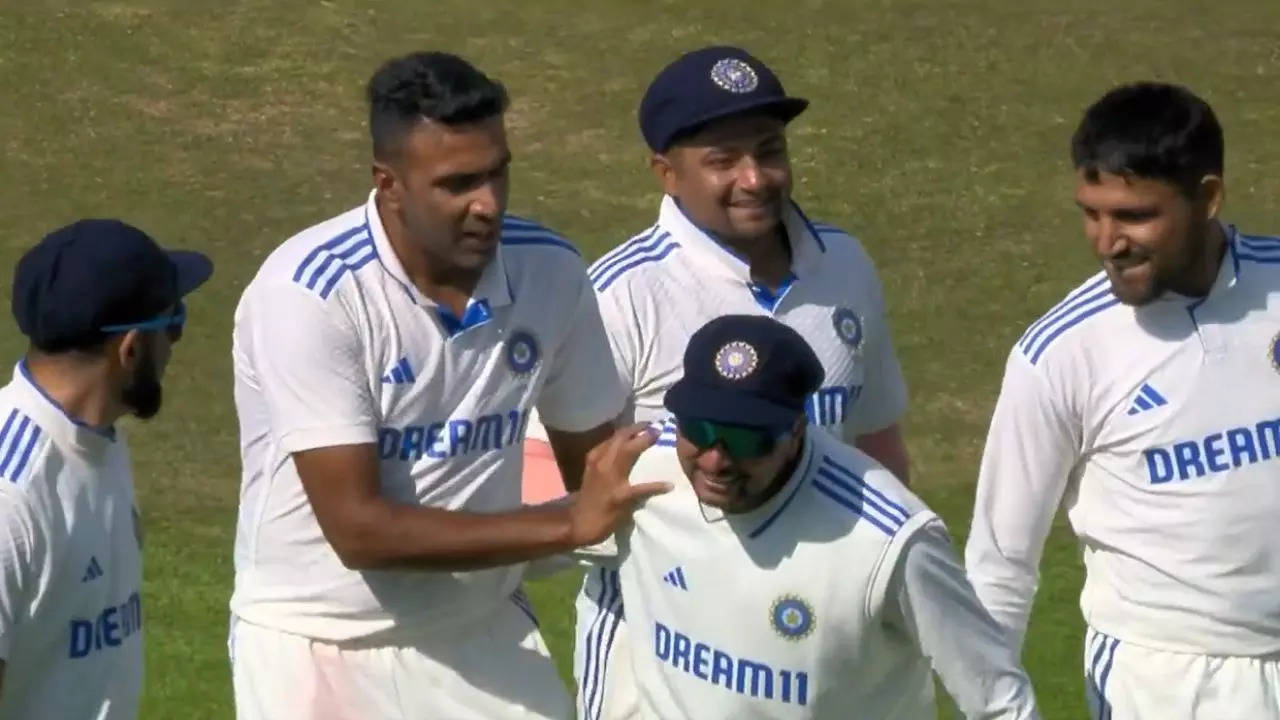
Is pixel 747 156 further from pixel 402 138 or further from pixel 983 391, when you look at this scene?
pixel 983 391

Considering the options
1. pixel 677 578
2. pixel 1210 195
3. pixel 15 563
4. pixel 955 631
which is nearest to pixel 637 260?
pixel 677 578

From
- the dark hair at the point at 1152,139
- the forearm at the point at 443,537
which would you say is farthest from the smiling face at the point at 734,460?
the dark hair at the point at 1152,139

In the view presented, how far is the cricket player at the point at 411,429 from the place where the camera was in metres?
4.64

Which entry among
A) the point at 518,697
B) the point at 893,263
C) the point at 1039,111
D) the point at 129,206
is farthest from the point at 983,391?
the point at 518,697

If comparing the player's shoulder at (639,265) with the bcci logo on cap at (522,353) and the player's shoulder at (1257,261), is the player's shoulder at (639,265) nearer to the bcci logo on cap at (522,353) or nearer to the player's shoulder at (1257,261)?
the bcci logo on cap at (522,353)

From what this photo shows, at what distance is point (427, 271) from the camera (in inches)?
189

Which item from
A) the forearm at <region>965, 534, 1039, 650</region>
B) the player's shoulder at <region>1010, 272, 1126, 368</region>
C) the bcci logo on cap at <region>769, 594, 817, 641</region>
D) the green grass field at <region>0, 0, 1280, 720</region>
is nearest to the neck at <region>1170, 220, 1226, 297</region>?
the player's shoulder at <region>1010, 272, 1126, 368</region>

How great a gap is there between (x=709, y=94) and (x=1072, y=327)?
95 cm

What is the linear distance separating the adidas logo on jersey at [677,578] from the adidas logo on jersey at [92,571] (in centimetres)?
107

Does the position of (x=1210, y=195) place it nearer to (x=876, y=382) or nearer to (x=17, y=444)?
(x=876, y=382)

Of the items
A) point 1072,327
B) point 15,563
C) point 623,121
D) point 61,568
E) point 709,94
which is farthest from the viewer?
point 623,121

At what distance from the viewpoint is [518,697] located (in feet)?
16.5

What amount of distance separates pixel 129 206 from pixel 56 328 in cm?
923

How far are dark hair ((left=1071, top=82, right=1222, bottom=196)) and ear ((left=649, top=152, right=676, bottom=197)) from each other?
948 millimetres
